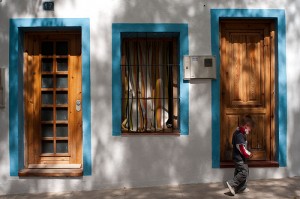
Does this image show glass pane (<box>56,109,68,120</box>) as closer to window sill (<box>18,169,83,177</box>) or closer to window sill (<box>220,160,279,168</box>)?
window sill (<box>18,169,83,177</box>)

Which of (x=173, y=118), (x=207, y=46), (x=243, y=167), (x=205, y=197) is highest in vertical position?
(x=207, y=46)

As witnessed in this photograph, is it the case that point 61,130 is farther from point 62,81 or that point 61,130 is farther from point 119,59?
point 119,59

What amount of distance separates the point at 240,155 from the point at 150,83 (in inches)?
81.9

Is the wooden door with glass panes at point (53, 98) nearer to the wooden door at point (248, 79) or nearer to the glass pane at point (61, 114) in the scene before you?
the glass pane at point (61, 114)

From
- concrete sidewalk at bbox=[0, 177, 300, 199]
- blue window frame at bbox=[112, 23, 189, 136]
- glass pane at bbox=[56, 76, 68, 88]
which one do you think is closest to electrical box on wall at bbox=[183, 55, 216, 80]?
blue window frame at bbox=[112, 23, 189, 136]

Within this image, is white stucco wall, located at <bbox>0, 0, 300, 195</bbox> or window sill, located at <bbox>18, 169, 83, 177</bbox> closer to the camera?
window sill, located at <bbox>18, 169, 83, 177</bbox>

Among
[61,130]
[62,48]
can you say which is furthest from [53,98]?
[62,48]

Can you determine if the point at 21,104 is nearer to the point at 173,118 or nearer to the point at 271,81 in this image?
the point at 173,118

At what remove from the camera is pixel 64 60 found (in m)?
8.42

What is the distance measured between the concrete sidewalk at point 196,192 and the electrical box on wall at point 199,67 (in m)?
1.77

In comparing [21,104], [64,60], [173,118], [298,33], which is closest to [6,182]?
[21,104]

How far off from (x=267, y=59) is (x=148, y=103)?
2.16 m

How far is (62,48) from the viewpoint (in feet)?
27.6

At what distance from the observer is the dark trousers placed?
7324 mm
